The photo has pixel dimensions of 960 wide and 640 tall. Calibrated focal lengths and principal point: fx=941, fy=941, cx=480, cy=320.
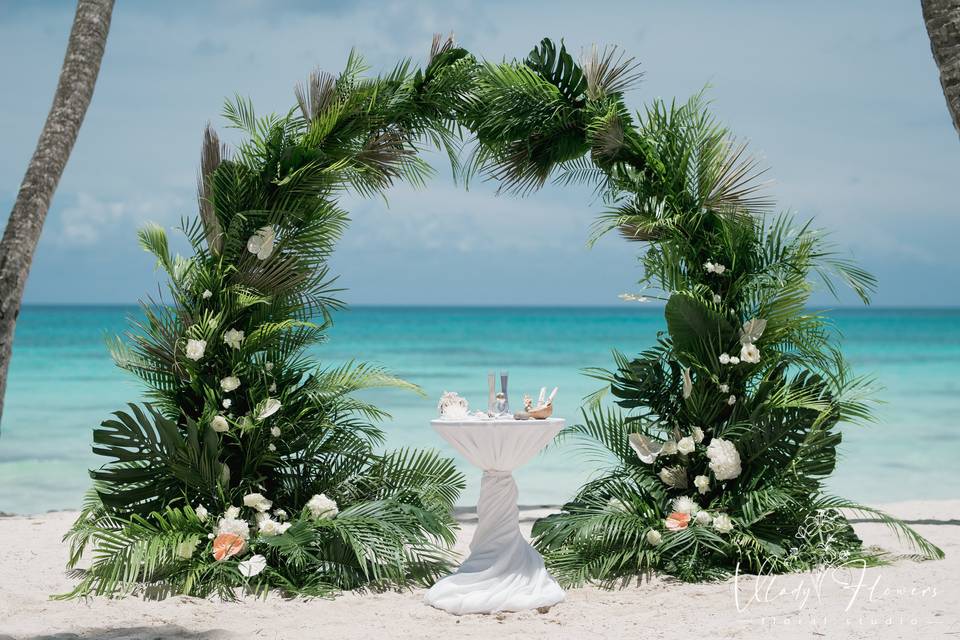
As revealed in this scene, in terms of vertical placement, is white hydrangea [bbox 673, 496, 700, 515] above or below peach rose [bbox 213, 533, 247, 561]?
above

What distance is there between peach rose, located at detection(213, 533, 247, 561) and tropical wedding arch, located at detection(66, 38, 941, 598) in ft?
0.04

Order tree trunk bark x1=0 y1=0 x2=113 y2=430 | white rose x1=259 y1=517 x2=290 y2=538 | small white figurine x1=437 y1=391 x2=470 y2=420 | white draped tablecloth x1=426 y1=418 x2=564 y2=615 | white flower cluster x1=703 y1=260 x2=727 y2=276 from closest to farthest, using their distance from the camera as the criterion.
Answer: white draped tablecloth x1=426 y1=418 x2=564 y2=615 → small white figurine x1=437 y1=391 x2=470 y2=420 → white rose x1=259 y1=517 x2=290 y2=538 → white flower cluster x1=703 y1=260 x2=727 y2=276 → tree trunk bark x1=0 y1=0 x2=113 y2=430

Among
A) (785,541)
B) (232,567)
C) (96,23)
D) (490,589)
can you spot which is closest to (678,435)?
(785,541)

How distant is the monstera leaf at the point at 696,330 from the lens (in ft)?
18.8

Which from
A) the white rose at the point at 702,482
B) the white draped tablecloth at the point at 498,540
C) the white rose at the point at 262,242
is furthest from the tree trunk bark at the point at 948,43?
the white rose at the point at 262,242

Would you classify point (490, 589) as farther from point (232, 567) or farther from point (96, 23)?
point (96, 23)

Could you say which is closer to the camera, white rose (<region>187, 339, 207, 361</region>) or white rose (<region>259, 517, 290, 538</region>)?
white rose (<region>259, 517, 290, 538</region>)

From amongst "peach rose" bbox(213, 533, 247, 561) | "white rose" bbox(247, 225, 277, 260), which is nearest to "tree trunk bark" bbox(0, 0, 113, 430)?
"white rose" bbox(247, 225, 277, 260)

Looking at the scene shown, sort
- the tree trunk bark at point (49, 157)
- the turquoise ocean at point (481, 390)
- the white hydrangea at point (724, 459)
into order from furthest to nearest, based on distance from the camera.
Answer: the turquoise ocean at point (481, 390) < the tree trunk bark at point (49, 157) < the white hydrangea at point (724, 459)

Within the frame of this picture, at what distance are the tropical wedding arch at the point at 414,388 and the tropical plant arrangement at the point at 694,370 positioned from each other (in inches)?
0.6

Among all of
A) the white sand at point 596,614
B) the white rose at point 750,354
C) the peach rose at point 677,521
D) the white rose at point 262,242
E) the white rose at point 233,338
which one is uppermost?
the white rose at point 262,242

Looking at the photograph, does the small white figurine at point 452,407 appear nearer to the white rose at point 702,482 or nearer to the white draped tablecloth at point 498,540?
the white draped tablecloth at point 498,540

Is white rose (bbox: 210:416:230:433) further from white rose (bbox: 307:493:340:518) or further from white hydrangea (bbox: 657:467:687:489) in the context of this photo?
white hydrangea (bbox: 657:467:687:489)

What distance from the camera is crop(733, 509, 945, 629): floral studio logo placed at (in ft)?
14.3
